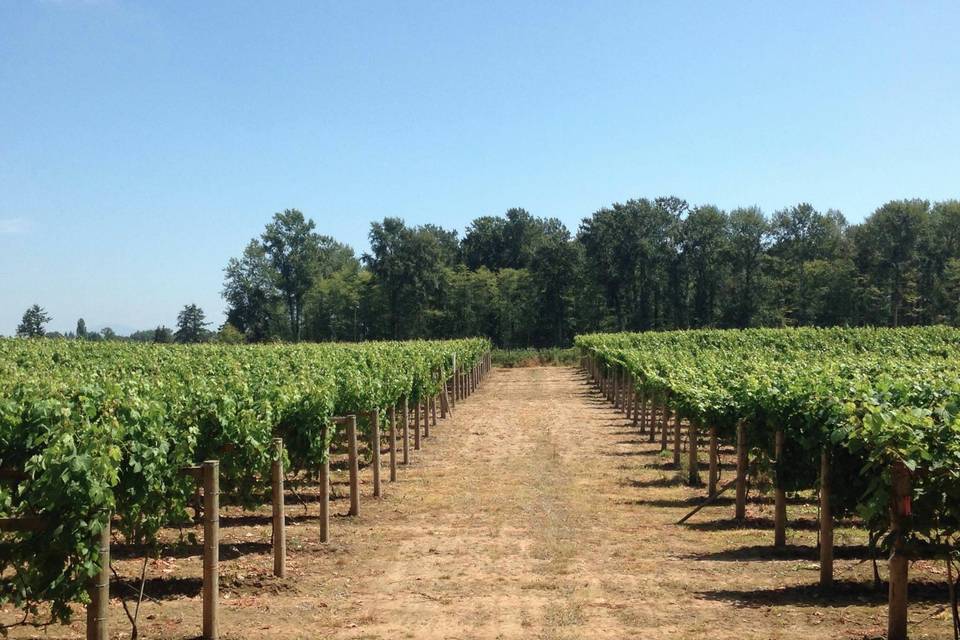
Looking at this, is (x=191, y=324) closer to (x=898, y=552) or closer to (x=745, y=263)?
(x=745, y=263)

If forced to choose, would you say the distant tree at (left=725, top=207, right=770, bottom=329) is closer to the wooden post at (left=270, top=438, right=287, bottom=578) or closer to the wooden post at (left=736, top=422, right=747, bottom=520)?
the wooden post at (left=736, top=422, right=747, bottom=520)

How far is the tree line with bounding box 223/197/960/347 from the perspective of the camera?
83500 millimetres

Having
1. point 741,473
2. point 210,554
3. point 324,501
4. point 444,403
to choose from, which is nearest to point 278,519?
point 210,554

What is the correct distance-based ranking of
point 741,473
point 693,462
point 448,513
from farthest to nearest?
point 693,462
point 448,513
point 741,473

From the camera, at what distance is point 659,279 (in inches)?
3679

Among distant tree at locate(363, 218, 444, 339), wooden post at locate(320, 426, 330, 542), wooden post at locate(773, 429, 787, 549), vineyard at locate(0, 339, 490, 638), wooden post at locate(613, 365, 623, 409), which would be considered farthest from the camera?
distant tree at locate(363, 218, 444, 339)

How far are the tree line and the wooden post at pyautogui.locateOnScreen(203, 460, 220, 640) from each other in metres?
→ 84.1

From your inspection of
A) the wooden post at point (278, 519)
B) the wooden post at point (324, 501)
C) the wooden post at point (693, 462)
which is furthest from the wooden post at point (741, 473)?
the wooden post at point (278, 519)

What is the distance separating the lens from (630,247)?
92.4m

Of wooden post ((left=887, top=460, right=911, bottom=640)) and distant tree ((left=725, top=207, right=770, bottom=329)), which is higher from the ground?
distant tree ((left=725, top=207, right=770, bottom=329))

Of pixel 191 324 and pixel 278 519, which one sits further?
pixel 191 324

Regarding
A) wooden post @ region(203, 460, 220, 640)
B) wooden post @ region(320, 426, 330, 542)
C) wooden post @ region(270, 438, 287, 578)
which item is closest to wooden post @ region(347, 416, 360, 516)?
wooden post @ region(320, 426, 330, 542)

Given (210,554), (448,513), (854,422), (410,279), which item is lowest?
(448,513)

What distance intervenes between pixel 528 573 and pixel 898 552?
404 centimetres
